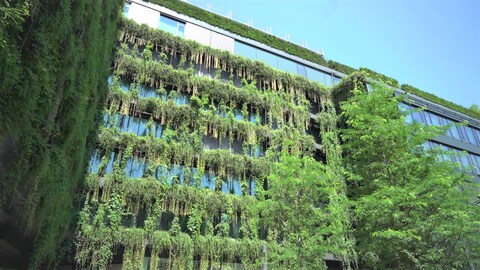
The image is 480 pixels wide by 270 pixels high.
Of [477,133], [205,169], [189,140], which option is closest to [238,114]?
[189,140]

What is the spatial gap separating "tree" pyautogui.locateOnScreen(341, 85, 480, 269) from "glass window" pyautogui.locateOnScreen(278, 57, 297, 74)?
29.8 ft

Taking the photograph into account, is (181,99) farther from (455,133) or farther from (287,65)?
(455,133)

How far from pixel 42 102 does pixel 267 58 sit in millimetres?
18003

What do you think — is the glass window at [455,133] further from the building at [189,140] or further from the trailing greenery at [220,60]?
the trailing greenery at [220,60]

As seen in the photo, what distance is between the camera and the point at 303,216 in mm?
13508

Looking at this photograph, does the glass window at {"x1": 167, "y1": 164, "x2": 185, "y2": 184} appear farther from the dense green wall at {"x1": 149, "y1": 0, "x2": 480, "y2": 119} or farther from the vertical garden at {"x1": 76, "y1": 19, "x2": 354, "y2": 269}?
the dense green wall at {"x1": 149, "y1": 0, "x2": 480, "y2": 119}

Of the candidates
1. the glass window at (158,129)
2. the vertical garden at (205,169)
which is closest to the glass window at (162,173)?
the vertical garden at (205,169)

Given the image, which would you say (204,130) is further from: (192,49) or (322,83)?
(322,83)

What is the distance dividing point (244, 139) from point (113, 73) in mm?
7400

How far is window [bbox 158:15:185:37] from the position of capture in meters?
21.7

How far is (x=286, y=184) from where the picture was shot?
1377 cm

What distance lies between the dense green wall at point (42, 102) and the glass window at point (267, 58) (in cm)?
1424

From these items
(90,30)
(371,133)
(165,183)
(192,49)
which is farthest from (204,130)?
(90,30)

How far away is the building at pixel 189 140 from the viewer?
Result: 1552cm
